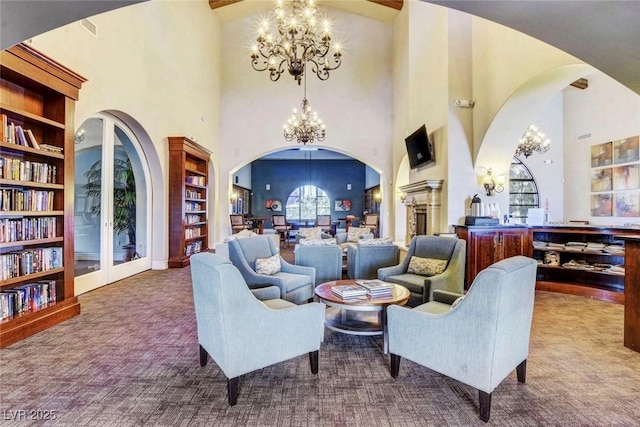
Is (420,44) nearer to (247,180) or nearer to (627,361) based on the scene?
(627,361)

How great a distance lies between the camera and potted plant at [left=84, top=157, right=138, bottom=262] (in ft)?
16.9

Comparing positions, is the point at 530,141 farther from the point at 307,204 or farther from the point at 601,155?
the point at 307,204

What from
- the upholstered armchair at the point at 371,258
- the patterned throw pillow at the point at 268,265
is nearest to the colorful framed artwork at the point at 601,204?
the upholstered armchair at the point at 371,258

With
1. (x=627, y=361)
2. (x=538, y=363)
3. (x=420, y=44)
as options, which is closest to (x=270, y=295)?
(x=538, y=363)

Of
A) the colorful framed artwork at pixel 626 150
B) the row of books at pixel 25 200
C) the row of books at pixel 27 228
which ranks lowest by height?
the row of books at pixel 27 228

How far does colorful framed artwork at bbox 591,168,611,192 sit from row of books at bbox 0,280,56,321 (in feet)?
36.8

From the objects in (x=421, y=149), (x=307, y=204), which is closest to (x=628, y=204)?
(x=421, y=149)

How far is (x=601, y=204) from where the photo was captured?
823 centimetres

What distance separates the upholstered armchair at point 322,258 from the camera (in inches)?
186

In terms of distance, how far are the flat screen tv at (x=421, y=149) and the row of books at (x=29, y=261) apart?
5960mm

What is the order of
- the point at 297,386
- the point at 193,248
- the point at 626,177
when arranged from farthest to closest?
1. the point at 193,248
2. the point at 626,177
3. the point at 297,386

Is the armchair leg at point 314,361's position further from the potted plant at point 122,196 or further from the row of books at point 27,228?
the potted plant at point 122,196

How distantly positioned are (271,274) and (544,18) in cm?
347

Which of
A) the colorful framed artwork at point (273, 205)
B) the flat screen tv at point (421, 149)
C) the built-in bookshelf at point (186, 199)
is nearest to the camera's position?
the flat screen tv at point (421, 149)
